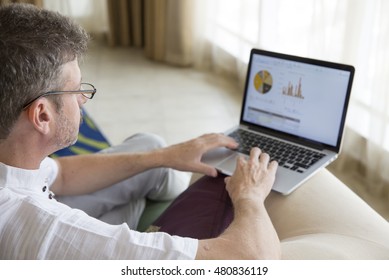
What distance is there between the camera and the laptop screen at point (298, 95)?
1.33m

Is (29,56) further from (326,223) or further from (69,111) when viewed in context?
(326,223)

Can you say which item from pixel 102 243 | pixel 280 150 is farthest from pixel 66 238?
pixel 280 150

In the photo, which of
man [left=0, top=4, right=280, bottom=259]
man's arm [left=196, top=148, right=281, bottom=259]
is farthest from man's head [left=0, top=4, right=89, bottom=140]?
man's arm [left=196, top=148, right=281, bottom=259]

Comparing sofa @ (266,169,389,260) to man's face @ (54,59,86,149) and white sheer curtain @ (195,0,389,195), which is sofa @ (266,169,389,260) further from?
white sheer curtain @ (195,0,389,195)

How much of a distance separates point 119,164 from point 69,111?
0.43m

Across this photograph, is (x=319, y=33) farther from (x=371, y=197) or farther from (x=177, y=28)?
(x=177, y=28)

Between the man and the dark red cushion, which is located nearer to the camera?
the man

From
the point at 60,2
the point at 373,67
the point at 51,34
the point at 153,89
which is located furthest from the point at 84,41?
the point at 60,2

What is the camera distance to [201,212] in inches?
49.4

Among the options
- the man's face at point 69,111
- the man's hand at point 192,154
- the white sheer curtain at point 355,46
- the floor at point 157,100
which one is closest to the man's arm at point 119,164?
the man's hand at point 192,154

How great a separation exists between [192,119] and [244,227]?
1874mm

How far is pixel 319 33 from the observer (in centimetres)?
222

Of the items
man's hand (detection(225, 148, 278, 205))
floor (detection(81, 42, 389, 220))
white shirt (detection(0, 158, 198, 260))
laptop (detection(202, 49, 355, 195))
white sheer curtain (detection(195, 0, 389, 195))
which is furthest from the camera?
floor (detection(81, 42, 389, 220))

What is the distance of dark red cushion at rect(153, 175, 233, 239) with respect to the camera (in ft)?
3.92
